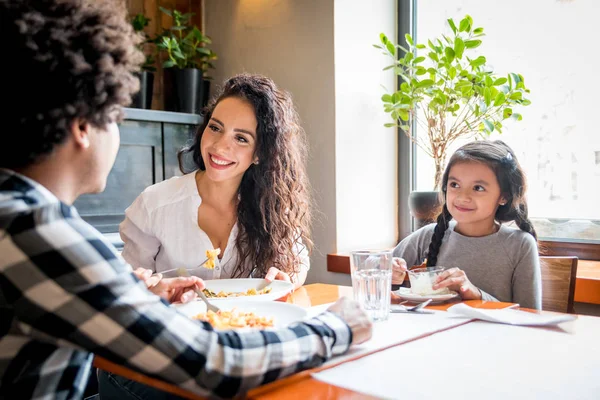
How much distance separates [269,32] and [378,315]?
2.13 meters

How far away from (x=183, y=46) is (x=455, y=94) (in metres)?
1.43

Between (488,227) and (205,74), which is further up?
(205,74)

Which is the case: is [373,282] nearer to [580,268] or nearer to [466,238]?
[466,238]

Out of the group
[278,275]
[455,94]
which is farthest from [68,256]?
[455,94]

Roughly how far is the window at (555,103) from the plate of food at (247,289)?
1.52 metres

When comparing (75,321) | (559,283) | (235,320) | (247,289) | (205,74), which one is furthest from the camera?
(205,74)

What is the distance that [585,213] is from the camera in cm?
238

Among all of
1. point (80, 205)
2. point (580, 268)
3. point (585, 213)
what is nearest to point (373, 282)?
point (580, 268)

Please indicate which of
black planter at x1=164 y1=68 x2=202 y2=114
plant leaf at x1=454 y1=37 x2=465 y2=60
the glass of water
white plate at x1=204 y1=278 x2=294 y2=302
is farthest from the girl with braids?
black planter at x1=164 y1=68 x2=202 y2=114

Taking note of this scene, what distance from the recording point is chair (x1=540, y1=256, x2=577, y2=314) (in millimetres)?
1585

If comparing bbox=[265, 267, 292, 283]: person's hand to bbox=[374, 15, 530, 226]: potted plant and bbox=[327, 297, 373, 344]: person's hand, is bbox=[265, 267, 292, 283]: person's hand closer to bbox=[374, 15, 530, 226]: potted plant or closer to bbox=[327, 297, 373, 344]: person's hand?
bbox=[327, 297, 373, 344]: person's hand

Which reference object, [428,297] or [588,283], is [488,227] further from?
[428,297]

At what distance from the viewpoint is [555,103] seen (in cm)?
245

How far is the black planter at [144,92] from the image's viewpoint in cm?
278
